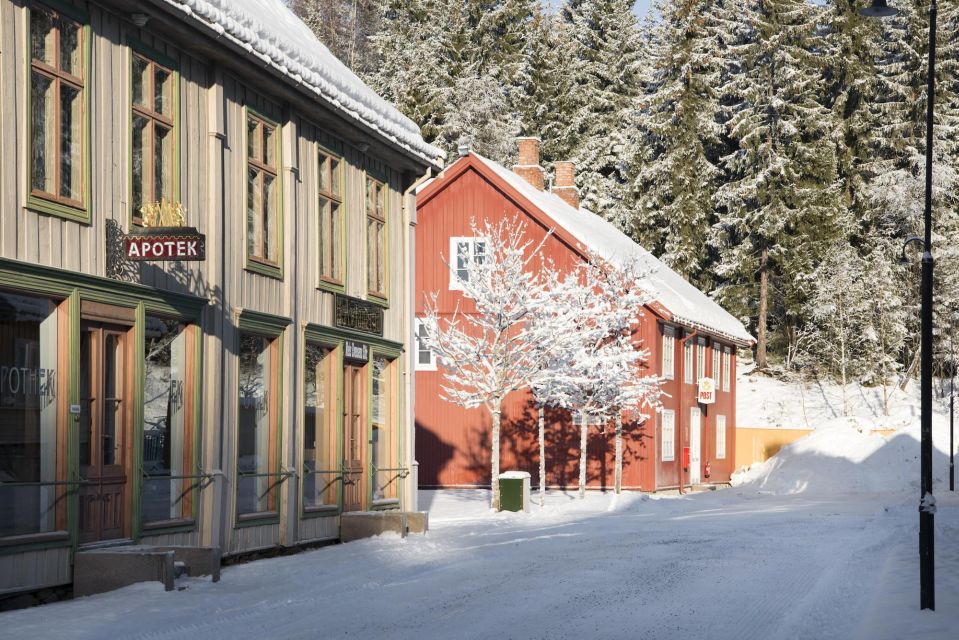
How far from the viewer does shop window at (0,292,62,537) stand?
11727 millimetres

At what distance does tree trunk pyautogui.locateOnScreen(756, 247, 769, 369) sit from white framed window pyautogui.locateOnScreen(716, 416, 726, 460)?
15595mm

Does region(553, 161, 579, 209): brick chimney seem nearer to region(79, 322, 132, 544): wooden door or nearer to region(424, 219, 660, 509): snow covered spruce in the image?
region(424, 219, 660, 509): snow covered spruce

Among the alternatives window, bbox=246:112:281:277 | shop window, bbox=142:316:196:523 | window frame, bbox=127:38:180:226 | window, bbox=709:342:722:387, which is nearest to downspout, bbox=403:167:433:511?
window, bbox=246:112:281:277

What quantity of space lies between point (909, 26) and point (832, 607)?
5999 centimetres

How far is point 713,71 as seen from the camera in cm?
6831

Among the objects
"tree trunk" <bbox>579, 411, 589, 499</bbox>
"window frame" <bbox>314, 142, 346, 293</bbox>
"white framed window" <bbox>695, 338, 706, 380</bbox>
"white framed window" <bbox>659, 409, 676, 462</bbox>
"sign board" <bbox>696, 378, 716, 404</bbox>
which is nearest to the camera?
"window frame" <bbox>314, 142, 346, 293</bbox>

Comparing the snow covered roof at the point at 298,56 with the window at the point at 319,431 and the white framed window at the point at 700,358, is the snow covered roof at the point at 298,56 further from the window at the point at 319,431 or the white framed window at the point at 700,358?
the white framed window at the point at 700,358

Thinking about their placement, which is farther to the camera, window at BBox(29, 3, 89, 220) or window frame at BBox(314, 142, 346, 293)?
window frame at BBox(314, 142, 346, 293)

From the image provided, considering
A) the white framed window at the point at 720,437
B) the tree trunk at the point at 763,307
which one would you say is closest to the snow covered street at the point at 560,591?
the white framed window at the point at 720,437

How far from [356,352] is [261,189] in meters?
4.16

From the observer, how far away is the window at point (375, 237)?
853 inches

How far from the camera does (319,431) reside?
19516 millimetres

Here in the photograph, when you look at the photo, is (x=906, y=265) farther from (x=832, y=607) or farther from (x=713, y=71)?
(x=832, y=607)

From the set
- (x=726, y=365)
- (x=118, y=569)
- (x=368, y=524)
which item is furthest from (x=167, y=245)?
(x=726, y=365)
